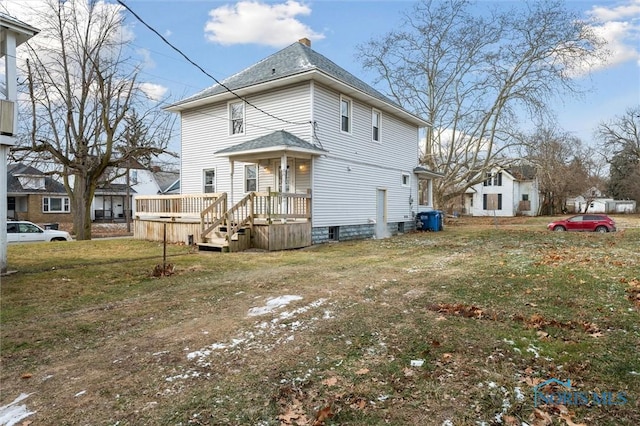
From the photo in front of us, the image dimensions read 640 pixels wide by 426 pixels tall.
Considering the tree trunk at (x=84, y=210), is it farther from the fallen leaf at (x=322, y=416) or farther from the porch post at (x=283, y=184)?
the fallen leaf at (x=322, y=416)

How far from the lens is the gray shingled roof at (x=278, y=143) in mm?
12539

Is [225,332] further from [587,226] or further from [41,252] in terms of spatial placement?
[587,226]

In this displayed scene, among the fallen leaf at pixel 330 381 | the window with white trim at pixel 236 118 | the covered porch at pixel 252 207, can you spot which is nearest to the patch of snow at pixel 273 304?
the fallen leaf at pixel 330 381

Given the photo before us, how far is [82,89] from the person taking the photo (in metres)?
19.0

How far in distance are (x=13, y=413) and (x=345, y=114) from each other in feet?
46.3

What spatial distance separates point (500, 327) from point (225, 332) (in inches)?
123

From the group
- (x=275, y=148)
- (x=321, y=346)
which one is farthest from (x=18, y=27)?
(x=321, y=346)

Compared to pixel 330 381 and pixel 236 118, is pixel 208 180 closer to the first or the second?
pixel 236 118

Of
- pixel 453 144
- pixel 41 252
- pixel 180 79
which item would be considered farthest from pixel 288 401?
pixel 453 144

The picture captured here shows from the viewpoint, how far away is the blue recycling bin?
20.7 meters

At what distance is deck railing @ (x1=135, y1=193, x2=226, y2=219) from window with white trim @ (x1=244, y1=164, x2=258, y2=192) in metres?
1.97

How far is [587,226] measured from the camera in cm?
2086

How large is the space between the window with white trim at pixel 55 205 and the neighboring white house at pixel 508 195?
41.5 metres

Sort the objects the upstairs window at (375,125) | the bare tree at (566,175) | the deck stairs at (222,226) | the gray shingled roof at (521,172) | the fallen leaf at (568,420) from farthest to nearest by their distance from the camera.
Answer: the gray shingled roof at (521,172) → the bare tree at (566,175) → the upstairs window at (375,125) → the deck stairs at (222,226) → the fallen leaf at (568,420)
